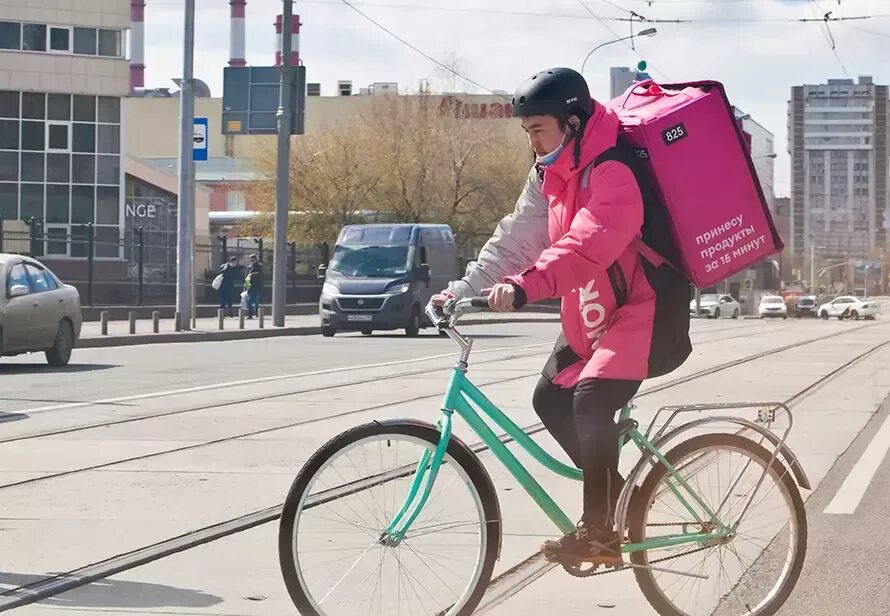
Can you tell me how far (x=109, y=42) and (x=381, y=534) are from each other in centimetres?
5605

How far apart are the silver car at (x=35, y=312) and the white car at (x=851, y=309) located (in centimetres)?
6899

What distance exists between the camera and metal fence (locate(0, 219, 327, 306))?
32062 millimetres

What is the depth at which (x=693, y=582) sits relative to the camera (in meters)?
4.88

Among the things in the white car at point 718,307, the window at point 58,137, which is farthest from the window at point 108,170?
the white car at point 718,307

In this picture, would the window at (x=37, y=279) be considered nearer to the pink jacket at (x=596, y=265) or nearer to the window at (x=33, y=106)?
the pink jacket at (x=596, y=265)

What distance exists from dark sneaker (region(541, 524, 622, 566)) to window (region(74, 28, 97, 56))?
183 ft

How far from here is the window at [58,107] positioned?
57.2 m

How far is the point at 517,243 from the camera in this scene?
4902 millimetres

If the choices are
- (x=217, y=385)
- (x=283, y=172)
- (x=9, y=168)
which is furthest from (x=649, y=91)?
(x=9, y=168)

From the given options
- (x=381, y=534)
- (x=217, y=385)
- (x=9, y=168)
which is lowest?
(x=217, y=385)

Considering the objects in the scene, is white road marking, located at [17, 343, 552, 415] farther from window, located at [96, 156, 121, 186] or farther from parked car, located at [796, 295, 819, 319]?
parked car, located at [796, 295, 819, 319]

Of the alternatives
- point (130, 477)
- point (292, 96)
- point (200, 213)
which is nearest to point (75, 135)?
point (200, 213)

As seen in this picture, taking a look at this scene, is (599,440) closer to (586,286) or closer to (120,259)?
(586,286)

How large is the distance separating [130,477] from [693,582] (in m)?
4.32
